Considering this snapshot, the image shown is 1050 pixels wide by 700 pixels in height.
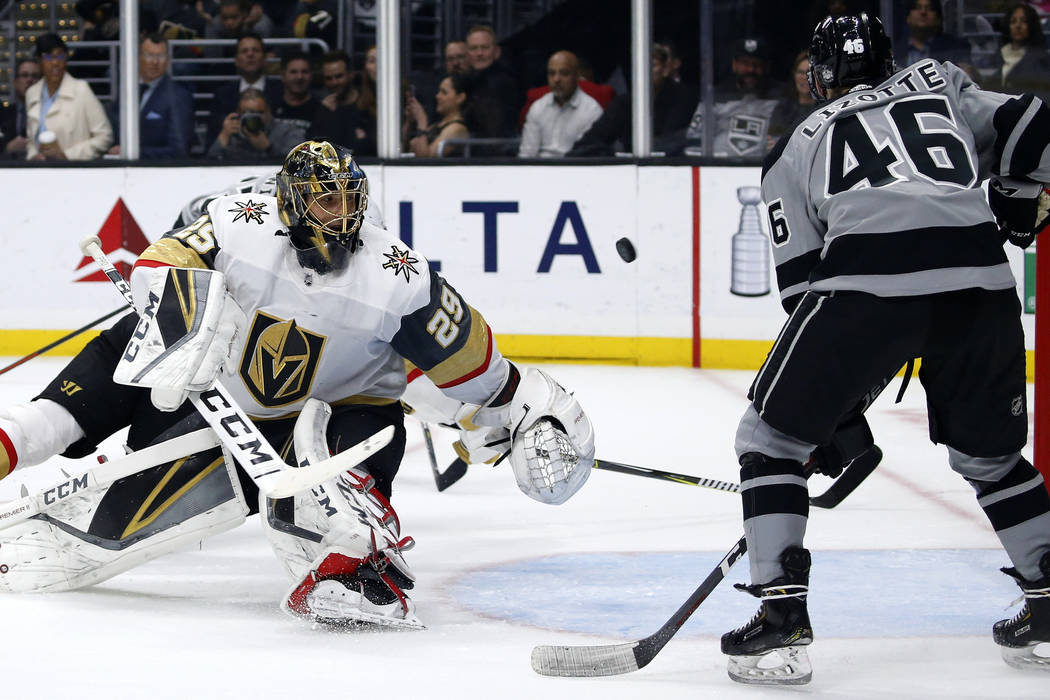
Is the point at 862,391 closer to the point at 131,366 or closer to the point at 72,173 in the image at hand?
the point at 131,366

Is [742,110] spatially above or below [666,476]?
above

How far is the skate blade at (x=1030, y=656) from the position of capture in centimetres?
222

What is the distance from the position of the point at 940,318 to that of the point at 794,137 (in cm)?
34

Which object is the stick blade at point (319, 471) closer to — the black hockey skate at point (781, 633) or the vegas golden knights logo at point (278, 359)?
the vegas golden knights logo at point (278, 359)

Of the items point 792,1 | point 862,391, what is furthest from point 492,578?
point 792,1

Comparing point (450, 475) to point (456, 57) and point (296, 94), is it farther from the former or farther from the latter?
point (296, 94)

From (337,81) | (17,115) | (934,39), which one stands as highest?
(934,39)

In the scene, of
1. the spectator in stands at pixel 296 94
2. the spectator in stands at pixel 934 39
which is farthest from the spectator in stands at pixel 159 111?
the spectator in stands at pixel 934 39

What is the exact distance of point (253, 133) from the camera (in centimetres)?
654

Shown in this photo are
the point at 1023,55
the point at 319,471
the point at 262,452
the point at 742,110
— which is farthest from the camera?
the point at 742,110

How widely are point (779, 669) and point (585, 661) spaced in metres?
0.28

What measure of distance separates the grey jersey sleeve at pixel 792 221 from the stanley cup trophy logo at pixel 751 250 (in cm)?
376

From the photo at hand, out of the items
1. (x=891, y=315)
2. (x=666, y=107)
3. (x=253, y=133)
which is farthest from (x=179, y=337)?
(x=253, y=133)

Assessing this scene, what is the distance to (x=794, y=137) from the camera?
2193 millimetres
